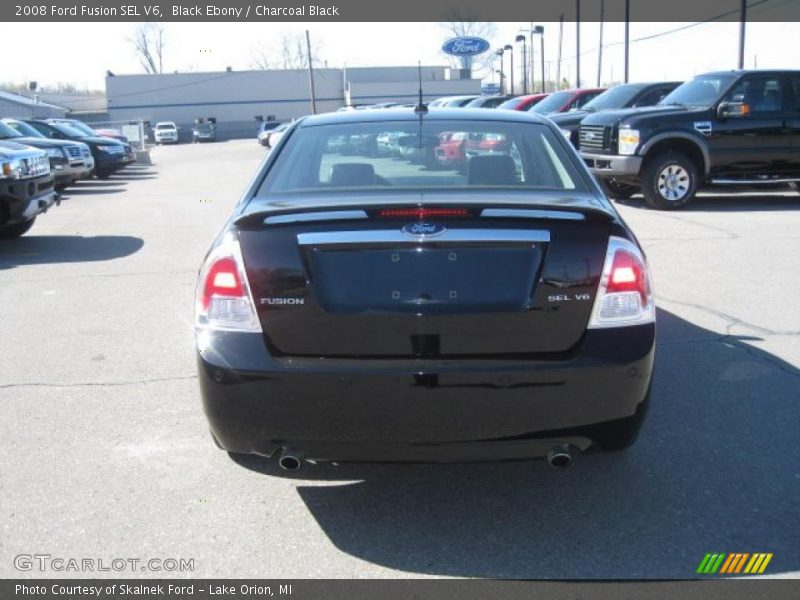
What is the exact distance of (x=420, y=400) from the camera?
291cm

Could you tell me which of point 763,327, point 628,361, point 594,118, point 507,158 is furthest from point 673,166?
point 628,361

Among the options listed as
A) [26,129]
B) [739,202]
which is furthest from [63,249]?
[26,129]

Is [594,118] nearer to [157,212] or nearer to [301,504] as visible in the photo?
[157,212]

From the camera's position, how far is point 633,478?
369cm

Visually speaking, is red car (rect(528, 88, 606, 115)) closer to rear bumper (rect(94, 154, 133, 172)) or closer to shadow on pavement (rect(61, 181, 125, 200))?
shadow on pavement (rect(61, 181, 125, 200))

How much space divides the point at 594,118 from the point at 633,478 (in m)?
10.4

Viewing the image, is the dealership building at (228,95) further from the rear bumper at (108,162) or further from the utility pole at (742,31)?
the rear bumper at (108,162)

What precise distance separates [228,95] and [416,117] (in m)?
78.1

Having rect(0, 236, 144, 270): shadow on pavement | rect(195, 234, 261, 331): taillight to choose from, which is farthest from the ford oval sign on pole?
rect(195, 234, 261, 331): taillight

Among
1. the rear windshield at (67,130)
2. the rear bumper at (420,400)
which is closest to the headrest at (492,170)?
Answer: the rear bumper at (420,400)

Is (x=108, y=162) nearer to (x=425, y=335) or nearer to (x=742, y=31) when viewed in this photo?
(x=742, y=31)

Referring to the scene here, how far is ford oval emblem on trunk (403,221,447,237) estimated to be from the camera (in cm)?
299

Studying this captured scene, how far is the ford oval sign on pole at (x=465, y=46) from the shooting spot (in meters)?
58.3

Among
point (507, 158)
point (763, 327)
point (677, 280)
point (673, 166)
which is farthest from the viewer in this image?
Answer: point (673, 166)
